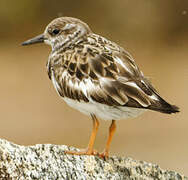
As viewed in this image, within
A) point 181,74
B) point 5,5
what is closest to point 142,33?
A: point 181,74

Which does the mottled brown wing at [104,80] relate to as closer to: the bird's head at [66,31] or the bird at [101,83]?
the bird at [101,83]

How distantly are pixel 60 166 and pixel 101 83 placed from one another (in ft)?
3.60

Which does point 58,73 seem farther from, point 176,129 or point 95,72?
point 176,129

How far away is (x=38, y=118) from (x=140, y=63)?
11.5ft

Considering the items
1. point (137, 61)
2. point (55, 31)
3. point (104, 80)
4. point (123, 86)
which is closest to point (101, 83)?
point (104, 80)

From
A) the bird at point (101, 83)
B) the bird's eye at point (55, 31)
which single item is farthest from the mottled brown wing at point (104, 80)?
the bird's eye at point (55, 31)

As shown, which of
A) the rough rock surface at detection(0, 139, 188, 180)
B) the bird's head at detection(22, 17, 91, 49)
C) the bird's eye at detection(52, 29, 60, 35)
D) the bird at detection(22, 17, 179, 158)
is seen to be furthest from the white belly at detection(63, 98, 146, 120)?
the bird's eye at detection(52, 29, 60, 35)

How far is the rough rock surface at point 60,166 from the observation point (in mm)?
6434

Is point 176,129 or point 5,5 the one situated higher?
point 5,5

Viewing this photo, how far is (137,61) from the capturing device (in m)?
17.7

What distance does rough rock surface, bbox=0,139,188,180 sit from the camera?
643 cm

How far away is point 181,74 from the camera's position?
17.3 m

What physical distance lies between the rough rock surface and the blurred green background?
6279mm

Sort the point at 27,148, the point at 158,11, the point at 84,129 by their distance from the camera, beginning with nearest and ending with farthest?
the point at 27,148 < the point at 84,129 < the point at 158,11
